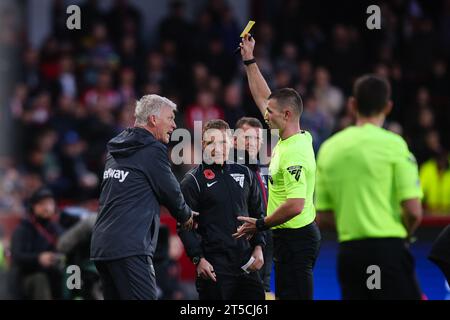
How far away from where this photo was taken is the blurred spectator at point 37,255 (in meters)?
10.5

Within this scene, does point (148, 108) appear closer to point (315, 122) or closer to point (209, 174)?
point (209, 174)

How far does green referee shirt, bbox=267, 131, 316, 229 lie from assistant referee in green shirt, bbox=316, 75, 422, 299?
0.95 metres

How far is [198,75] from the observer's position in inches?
600

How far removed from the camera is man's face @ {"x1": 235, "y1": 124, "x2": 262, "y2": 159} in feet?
27.2

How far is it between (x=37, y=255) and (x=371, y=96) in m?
5.38

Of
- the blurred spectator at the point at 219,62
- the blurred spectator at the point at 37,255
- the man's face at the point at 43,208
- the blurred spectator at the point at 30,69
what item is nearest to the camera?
the blurred spectator at the point at 37,255

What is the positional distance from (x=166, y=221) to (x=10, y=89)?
367cm

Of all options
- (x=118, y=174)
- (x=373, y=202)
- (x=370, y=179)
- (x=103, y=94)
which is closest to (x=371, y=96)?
(x=370, y=179)

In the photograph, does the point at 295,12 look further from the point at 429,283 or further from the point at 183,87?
the point at 429,283

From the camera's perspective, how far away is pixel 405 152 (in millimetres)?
6148

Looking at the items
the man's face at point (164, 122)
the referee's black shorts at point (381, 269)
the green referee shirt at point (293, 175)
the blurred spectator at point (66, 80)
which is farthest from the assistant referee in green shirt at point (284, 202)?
the blurred spectator at point (66, 80)

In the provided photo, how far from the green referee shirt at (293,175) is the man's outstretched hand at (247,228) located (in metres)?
0.18

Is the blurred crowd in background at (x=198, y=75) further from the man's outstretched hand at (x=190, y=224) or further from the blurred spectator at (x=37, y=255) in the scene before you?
the man's outstretched hand at (x=190, y=224)

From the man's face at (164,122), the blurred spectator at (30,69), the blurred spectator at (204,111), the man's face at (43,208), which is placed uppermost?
the blurred spectator at (30,69)
